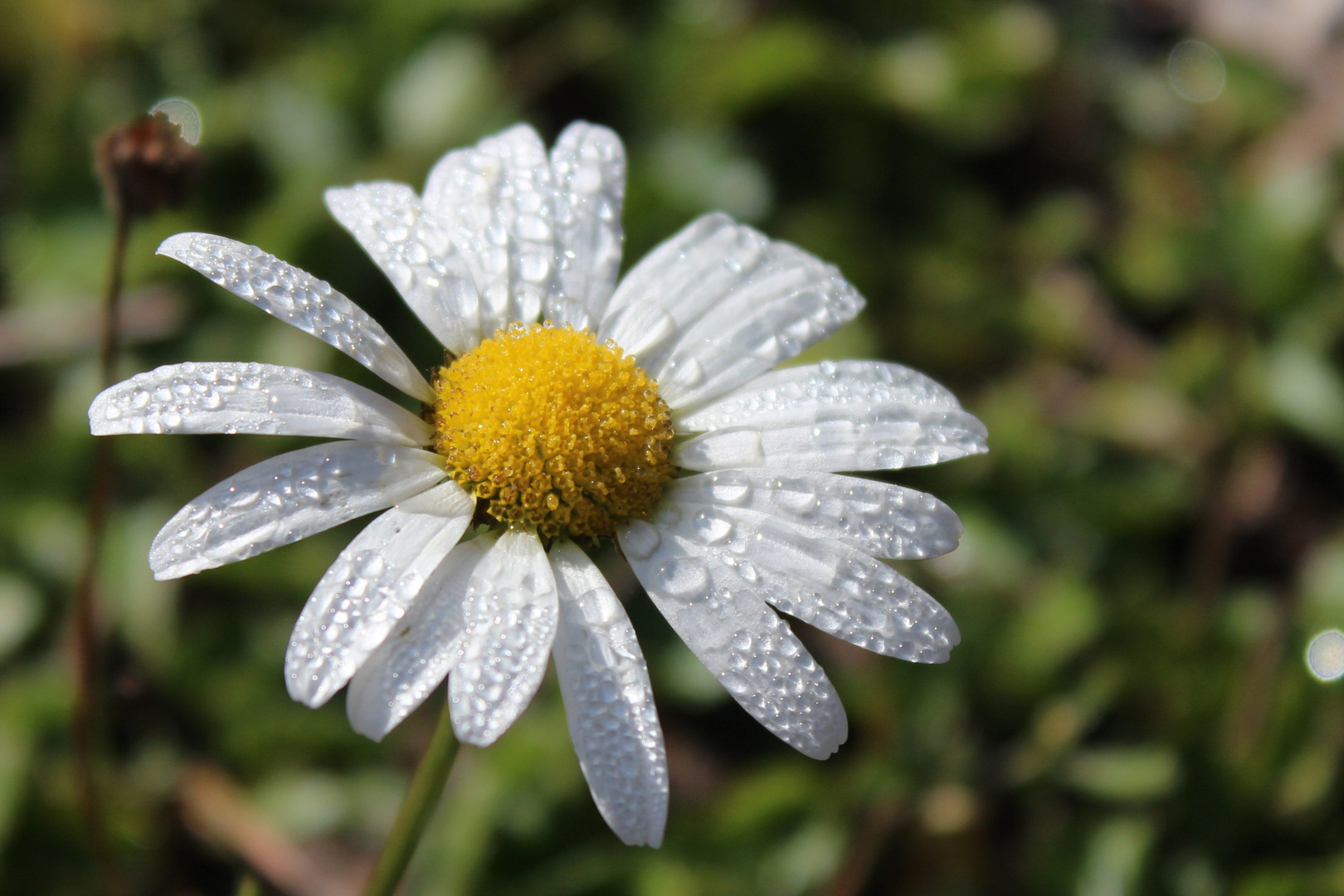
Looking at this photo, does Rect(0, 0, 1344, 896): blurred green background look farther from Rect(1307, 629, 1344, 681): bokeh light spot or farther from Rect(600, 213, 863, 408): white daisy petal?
Rect(600, 213, 863, 408): white daisy petal

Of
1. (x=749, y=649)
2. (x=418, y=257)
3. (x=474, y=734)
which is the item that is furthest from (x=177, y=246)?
(x=749, y=649)

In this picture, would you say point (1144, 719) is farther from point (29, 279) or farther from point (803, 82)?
point (29, 279)

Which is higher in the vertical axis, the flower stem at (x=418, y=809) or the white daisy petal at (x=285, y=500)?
the white daisy petal at (x=285, y=500)

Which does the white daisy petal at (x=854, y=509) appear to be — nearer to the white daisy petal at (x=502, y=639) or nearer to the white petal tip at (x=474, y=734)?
the white daisy petal at (x=502, y=639)

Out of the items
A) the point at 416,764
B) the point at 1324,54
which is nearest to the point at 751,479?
the point at 416,764

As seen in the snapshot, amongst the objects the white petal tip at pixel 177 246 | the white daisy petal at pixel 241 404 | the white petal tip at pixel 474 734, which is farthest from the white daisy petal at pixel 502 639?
the white petal tip at pixel 177 246

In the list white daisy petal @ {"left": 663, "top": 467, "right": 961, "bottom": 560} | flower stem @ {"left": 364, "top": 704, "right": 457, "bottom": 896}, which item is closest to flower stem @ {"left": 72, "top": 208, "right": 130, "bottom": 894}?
flower stem @ {"left": 364, "top": 704, "right": 457, "bottom": 896}
